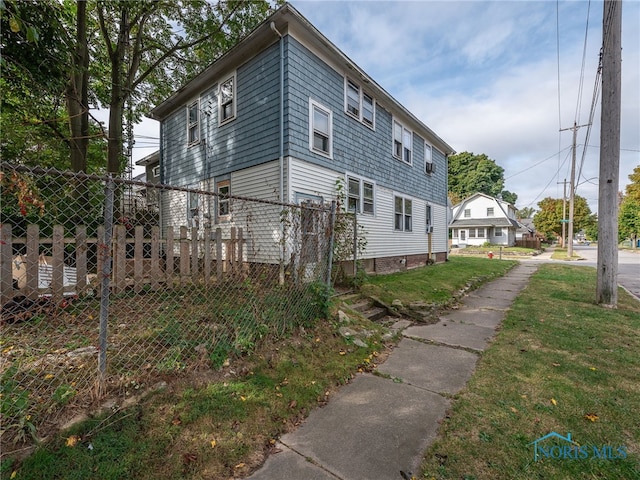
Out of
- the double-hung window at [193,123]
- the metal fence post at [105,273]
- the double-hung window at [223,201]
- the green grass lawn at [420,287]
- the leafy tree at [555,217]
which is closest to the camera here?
the metal fence post at [105,273]

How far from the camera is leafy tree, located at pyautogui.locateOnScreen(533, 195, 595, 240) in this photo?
36.4 m

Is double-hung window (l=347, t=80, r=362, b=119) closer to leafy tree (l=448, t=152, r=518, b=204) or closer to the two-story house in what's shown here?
the two-story house

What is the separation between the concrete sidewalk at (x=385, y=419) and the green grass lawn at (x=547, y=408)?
0.58ft

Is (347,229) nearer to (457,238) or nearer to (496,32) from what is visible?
(496,32)

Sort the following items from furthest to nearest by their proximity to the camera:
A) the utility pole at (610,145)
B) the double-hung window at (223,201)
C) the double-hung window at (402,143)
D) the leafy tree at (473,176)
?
the leafy tree at (473,176) < the double-hung window at (402,143) < the double-hung window at (223,201) < the utility pole at (610,145)

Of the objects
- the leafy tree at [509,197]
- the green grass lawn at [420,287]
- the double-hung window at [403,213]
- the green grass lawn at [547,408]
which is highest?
the leafy tree at [509,197]

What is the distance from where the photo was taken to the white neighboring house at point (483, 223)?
109 feet

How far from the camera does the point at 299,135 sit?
734 cm

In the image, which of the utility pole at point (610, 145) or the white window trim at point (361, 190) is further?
the white window trim at point (361, 190)

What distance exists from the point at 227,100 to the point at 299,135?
11.0 ft

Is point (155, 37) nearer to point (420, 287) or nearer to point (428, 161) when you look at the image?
point (428, 161)

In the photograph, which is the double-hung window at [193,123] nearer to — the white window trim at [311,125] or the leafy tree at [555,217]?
the white window trim at [311,125]

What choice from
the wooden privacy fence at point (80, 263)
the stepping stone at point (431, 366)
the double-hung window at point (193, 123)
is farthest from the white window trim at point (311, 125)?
the stepping stone at point (431, 366)

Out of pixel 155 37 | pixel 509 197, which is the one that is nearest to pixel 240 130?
pixel 155 37
